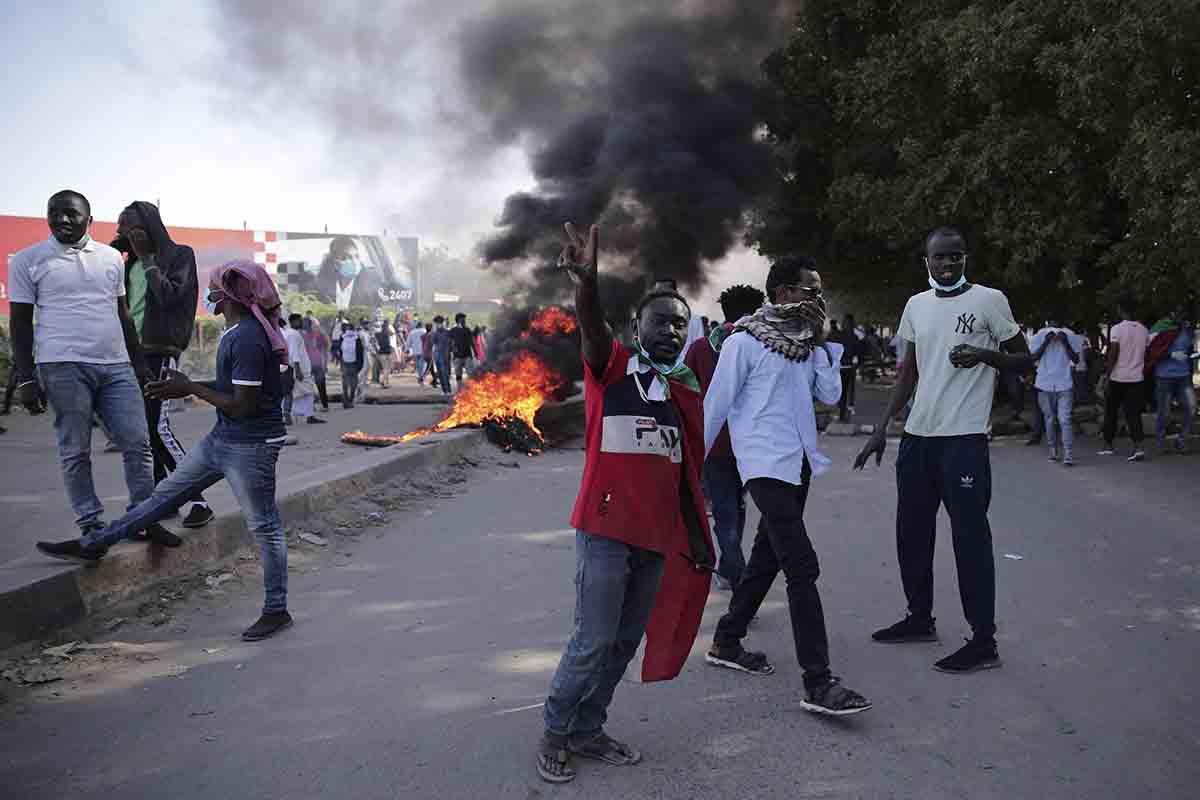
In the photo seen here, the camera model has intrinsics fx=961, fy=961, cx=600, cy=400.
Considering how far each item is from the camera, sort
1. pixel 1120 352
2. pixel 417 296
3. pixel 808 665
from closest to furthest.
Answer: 1. pixel 808 665
2. pixel 1120 352
3. pixel 417 296

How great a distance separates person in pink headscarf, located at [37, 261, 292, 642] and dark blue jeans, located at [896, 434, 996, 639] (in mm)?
2854

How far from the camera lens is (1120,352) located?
35.1 feet

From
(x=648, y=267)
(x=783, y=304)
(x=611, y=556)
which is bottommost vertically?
(x=611, y=556)

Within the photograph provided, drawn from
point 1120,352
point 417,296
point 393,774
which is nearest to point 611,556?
point 393,774

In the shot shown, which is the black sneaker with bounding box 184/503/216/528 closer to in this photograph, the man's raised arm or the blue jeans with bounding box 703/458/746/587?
the blue jeans with bounding box 703/458/746/587

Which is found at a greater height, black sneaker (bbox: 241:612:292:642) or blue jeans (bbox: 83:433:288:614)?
blue jeans (bbox: 83:433:288:614)

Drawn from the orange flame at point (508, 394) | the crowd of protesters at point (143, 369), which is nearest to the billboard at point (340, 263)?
the orange flame at point (508, 394)

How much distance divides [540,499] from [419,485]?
122cm

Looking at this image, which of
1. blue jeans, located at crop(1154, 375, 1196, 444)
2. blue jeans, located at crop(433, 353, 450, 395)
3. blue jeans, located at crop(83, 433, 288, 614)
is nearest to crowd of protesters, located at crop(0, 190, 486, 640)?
blue jeans, located at crop(83, 433, 288, 614)

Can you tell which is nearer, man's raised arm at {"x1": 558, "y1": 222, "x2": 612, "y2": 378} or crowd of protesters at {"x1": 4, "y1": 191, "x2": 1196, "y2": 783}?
man's raised arm at {"x1": 558, "y1": 222, "x2": 612, "y2": 378}

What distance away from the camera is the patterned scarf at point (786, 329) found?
3.74 m

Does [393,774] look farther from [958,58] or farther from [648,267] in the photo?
[648,267]

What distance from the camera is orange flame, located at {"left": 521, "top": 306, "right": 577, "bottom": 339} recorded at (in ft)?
48.0

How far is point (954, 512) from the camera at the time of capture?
4.09m
